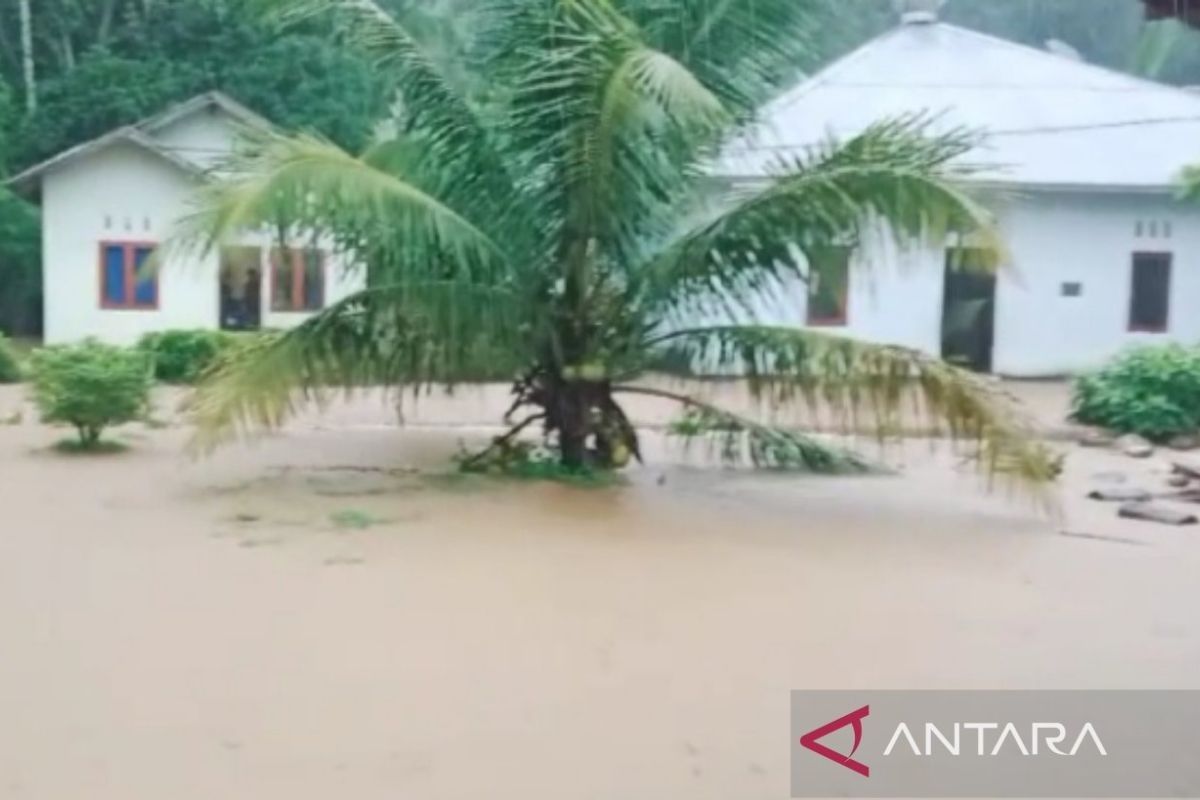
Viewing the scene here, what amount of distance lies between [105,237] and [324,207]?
16211mm

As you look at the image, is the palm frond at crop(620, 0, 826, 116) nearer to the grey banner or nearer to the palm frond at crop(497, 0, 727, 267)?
the palm frond at crop(497, 0, 727, 267)

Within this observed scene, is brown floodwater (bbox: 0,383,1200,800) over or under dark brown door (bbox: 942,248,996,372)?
under

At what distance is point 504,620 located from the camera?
25.7ft

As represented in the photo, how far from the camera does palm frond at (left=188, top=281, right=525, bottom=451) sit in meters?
11.7

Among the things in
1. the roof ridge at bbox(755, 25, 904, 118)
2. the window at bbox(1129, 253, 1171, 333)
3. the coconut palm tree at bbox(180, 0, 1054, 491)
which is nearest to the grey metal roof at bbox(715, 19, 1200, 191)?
the roof ridge at bbox(755, 25, 904, 118)

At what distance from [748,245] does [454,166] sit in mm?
2434

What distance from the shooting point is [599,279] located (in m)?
12.7

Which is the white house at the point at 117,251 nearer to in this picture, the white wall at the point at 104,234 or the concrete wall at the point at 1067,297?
the white wall at the point at 104,234

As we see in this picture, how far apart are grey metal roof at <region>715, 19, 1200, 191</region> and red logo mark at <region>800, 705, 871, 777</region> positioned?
58.1 feet

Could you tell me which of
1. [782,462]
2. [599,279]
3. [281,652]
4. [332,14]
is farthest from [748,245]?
[281,652]

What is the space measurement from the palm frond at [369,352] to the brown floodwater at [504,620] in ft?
2.03

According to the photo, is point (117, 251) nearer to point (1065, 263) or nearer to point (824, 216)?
point (1065, 263)

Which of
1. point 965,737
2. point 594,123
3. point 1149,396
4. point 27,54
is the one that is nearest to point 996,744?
point 965,737

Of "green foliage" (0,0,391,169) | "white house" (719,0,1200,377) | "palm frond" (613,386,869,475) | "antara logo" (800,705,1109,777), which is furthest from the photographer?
"green foliage" (0,0,391,169)
